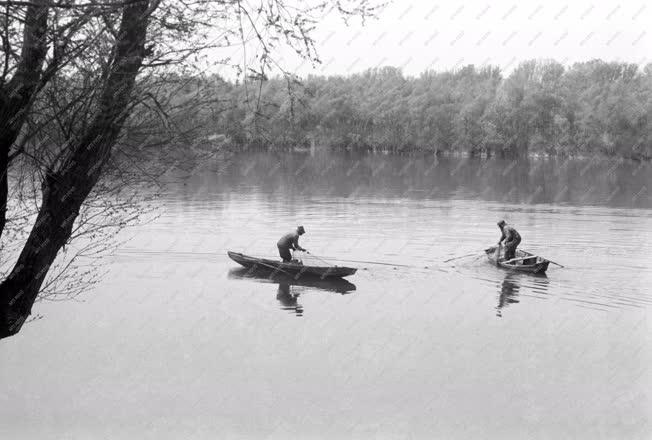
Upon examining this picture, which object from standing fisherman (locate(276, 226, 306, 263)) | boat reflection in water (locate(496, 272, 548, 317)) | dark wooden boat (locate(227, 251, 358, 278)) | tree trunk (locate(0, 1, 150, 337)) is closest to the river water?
boat reflection in water (locate(496, 272, 548, 317))

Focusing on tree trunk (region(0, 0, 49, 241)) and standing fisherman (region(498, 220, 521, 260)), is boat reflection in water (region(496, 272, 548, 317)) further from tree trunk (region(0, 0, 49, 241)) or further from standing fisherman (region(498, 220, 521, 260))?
tree trunk (region(0, 0, 49, 241))

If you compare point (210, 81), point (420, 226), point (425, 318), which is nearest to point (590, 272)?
point (425, 318)

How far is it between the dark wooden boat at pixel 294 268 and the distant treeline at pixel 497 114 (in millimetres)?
78716

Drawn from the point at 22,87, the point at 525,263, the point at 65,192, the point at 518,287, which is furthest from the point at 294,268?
the point at 22,87

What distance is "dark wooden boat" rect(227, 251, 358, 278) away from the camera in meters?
28.6

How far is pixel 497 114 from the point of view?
130 meters

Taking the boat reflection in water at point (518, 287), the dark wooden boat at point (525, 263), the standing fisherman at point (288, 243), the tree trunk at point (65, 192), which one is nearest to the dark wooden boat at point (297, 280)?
the standing fisherman at point (288, 243)

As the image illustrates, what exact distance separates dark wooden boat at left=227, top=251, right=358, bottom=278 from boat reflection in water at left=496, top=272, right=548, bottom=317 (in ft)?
17.7

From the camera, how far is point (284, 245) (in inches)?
1165

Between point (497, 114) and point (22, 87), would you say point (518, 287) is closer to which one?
point (22, 87)

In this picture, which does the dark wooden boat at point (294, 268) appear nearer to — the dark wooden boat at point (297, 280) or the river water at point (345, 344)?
the dark wooden boat at point (297, 280)

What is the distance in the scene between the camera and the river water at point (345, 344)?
16.1 metres

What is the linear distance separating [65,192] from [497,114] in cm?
12714

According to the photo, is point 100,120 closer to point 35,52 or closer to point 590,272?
point 35,52
